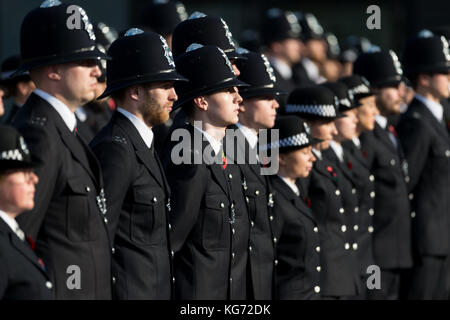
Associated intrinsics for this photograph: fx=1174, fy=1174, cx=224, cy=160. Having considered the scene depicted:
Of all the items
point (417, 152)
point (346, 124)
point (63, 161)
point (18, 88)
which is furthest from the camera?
point (417, 152)

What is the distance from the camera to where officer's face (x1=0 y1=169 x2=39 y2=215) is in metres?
4.74

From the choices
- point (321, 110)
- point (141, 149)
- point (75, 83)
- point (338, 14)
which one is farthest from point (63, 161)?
point (338, 14)

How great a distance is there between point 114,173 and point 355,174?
348cm

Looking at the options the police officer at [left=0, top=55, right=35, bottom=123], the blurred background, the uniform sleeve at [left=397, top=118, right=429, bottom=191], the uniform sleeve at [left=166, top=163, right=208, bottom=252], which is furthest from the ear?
the blurred background

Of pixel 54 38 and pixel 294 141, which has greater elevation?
pixel 54 38

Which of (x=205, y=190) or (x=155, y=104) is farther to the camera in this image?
(x=205, y=190)

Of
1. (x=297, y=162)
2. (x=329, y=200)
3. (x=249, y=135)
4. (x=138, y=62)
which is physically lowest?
(x=329, y=200)

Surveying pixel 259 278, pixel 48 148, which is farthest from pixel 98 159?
pixel 259 278

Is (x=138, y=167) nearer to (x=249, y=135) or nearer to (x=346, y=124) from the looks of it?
(x=249, y=135)

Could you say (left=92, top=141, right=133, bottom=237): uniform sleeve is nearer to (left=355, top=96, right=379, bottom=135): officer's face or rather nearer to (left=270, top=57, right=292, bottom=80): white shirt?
(left=355, top=96, right=379, bottom=135): officer's face

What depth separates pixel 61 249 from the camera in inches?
206

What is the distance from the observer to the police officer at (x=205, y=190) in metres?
6.37

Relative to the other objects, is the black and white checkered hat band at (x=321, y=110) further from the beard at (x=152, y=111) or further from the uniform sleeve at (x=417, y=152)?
the beard at (x=152, y=111)

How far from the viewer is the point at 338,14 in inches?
695
